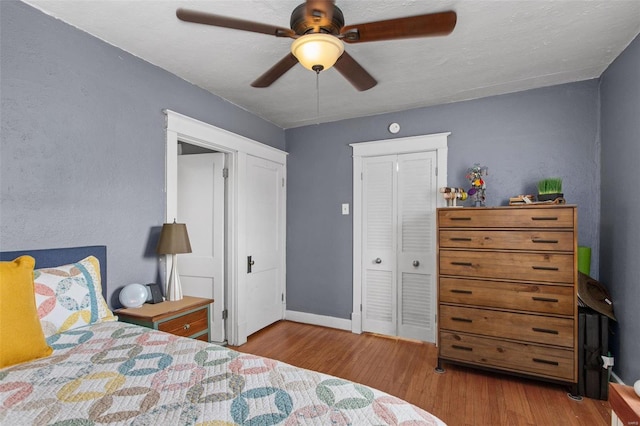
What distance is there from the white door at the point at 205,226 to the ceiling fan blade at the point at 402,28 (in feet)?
7.10

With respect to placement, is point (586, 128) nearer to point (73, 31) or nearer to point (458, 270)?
point (458, 270)

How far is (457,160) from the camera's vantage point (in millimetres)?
3221

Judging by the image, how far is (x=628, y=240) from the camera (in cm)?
220

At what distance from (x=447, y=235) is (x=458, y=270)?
305mm

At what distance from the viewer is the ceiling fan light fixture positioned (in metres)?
1.44

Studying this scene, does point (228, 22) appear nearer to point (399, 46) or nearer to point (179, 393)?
point (399, 46)

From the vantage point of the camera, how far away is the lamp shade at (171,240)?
2.39 m

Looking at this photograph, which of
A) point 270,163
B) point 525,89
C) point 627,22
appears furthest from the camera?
point 270,163

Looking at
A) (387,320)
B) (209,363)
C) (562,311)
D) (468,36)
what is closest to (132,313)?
(209,363)

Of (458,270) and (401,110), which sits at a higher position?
(401,110)

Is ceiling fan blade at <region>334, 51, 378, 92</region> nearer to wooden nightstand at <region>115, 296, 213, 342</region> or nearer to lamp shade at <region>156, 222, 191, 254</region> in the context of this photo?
lamp shade at <region>156, 222, 191, 254</region>

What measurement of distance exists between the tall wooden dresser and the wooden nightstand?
197cm

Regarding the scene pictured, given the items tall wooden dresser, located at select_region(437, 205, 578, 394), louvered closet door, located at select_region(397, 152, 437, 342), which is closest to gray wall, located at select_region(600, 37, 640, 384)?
tall wooden dresser, located at select_region(437, 205, 578, 394)

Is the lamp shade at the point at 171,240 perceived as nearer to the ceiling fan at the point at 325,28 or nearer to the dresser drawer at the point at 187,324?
the dresser drawer at the point at 187,324
